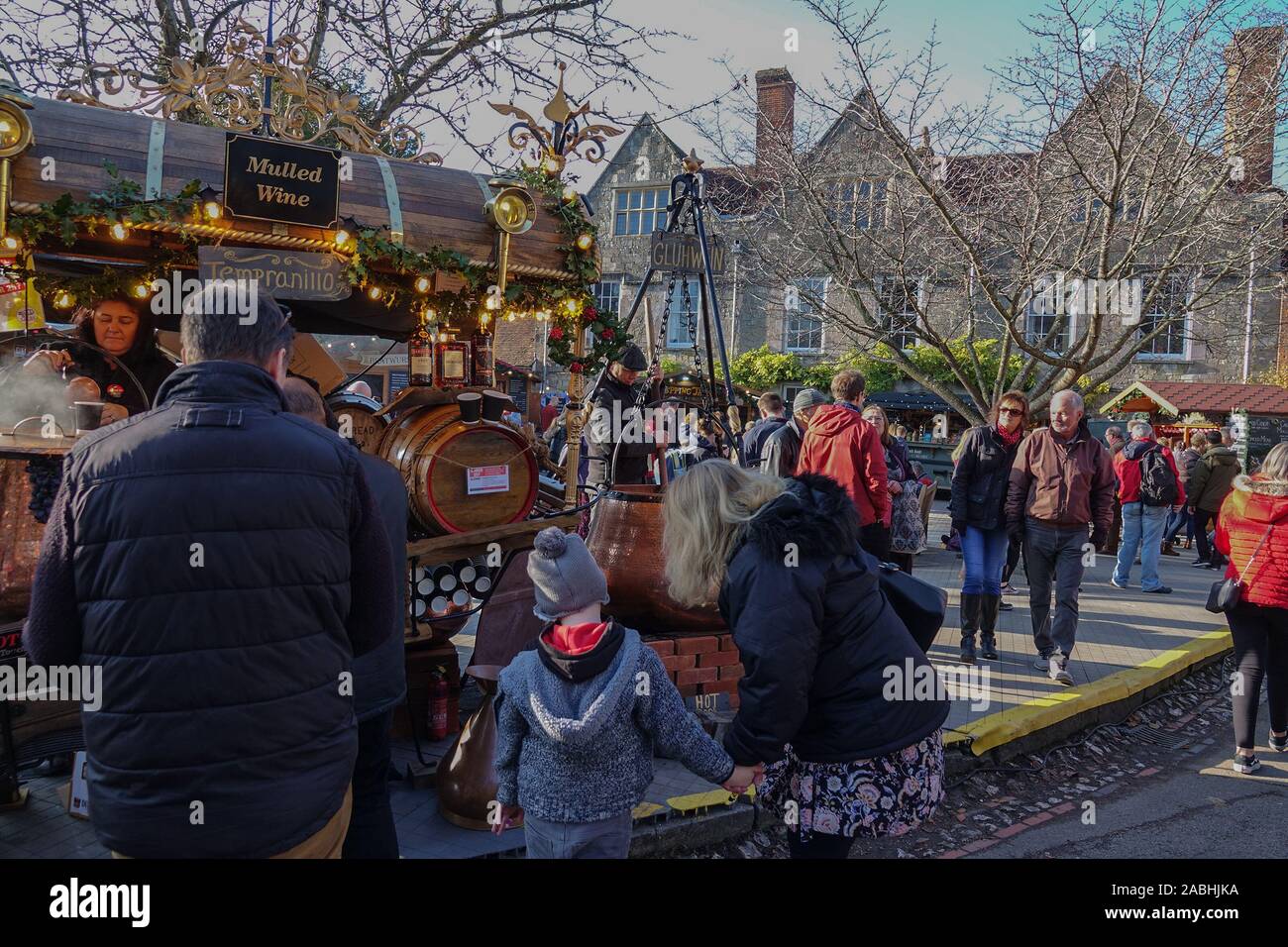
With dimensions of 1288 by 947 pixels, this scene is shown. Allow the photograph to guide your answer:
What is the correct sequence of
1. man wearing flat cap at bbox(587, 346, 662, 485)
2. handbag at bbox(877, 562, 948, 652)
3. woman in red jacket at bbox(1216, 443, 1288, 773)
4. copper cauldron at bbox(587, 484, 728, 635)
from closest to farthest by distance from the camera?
handbag at bbox(877, 562, 948, 652)
copper cauldron at bbox(587, 484, 728, 635)
woman in red jacket at bbox(1216, 443, 1288, 773)
man wearing flat cap at bbox(587, 346, 662, 485)

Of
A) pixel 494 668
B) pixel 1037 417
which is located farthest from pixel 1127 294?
pixel 494 668

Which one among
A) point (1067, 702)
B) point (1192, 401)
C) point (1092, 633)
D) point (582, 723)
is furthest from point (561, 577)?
point (1192, 401)

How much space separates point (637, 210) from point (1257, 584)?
26.9m

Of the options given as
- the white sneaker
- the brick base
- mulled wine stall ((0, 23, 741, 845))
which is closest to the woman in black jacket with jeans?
the white sneaker

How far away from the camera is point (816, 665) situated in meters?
2.60

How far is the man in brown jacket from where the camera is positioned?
20.3 feet

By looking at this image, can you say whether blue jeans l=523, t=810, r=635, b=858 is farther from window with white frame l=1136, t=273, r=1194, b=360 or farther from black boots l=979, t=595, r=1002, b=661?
window with white frame l=1136, t=273, r=1194, b=360

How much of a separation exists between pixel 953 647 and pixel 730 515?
5.05m

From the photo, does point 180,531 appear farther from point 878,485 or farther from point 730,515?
point 878,485

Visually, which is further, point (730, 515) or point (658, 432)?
point (658, 432)

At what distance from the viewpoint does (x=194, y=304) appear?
6.89 ft

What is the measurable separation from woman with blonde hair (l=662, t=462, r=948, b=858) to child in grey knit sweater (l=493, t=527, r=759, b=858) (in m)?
0.21

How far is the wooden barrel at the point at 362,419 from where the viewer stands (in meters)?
4.83

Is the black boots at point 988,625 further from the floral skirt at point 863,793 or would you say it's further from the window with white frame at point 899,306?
the window with white frame at point 899,306
